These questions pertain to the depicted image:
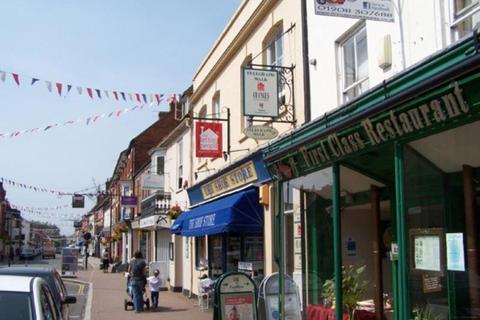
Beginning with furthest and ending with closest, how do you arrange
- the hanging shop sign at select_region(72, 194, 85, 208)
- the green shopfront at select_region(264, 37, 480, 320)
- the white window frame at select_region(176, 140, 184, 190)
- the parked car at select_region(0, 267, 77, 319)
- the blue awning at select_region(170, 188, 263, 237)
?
the hanging shop sign at select_region(72, 194, 85, 208)
the white window frame at select_region(176, 140, 184, 190)
the blue awning at select_region(170, 188, 263, 237)
the parked car at select_region(0, 267, 77, 319)
the green shopfront at select_region(264, 37, 480, 320)

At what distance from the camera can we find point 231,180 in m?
15.7

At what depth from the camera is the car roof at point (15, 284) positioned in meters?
6.53

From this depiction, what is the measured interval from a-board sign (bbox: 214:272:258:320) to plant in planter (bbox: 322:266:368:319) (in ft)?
8.20

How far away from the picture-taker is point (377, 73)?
8.83m

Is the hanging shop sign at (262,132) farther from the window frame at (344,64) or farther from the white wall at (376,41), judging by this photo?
the window frame at (344,64)

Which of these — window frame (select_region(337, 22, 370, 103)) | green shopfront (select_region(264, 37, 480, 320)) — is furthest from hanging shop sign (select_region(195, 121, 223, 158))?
green shopfront (select_region(264, 37, 480, 320))

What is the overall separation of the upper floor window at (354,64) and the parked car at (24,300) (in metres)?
5.67

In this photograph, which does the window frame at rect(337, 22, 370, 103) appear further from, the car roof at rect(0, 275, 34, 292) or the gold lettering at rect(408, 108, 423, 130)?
the car roof at rect(0, 275, 34, 292)

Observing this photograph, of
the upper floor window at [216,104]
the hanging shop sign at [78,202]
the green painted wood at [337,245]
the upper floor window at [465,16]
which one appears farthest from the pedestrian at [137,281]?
the hanging shop sign at [78,202]

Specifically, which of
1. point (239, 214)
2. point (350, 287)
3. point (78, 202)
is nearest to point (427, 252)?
point (350, 287)

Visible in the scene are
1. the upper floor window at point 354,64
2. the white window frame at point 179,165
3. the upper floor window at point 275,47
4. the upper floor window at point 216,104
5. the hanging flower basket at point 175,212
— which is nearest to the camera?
the upper floor window at point 354,64

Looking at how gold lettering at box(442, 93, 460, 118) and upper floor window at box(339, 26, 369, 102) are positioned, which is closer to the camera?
gold lettering at box(442, 93, 460, 118)

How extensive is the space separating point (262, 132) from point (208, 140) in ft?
15.2

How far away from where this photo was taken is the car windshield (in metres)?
6.09
